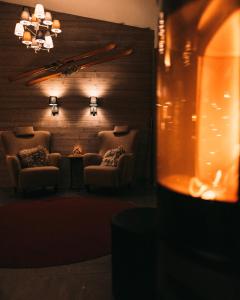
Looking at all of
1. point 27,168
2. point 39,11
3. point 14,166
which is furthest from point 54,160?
point 39,11

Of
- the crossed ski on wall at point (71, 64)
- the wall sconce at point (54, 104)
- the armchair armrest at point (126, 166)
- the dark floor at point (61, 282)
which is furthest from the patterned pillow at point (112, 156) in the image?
the dark floor at point (61, 282)

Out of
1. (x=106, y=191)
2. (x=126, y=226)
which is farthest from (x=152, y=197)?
(x=126, y=226)

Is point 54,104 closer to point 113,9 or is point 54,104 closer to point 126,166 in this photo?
point 126,166

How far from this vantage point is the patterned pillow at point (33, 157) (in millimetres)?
5039

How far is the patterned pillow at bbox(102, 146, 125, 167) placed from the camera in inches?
200

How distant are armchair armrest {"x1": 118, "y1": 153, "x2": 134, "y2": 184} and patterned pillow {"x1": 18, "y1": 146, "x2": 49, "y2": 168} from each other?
1289mm

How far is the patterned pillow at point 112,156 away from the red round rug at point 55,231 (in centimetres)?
72

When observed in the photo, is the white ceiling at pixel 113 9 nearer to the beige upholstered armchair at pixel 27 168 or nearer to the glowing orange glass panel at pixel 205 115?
the beige upholstered armchair at pixel 27 168

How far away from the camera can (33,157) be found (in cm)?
511

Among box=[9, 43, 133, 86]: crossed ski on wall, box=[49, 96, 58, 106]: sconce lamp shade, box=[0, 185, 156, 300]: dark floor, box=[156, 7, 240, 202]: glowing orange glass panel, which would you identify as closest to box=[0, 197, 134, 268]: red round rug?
box=[0, 185, 156, 300]: dark floor

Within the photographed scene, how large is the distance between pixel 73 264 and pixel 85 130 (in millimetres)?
3604

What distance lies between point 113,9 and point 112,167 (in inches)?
100

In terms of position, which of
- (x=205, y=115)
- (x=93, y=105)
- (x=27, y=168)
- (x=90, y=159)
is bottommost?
(x=27, y=168)

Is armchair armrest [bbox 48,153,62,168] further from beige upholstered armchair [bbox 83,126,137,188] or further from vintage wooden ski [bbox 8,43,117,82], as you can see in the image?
vintage wooden ski [bbox 8,43,117,82]
